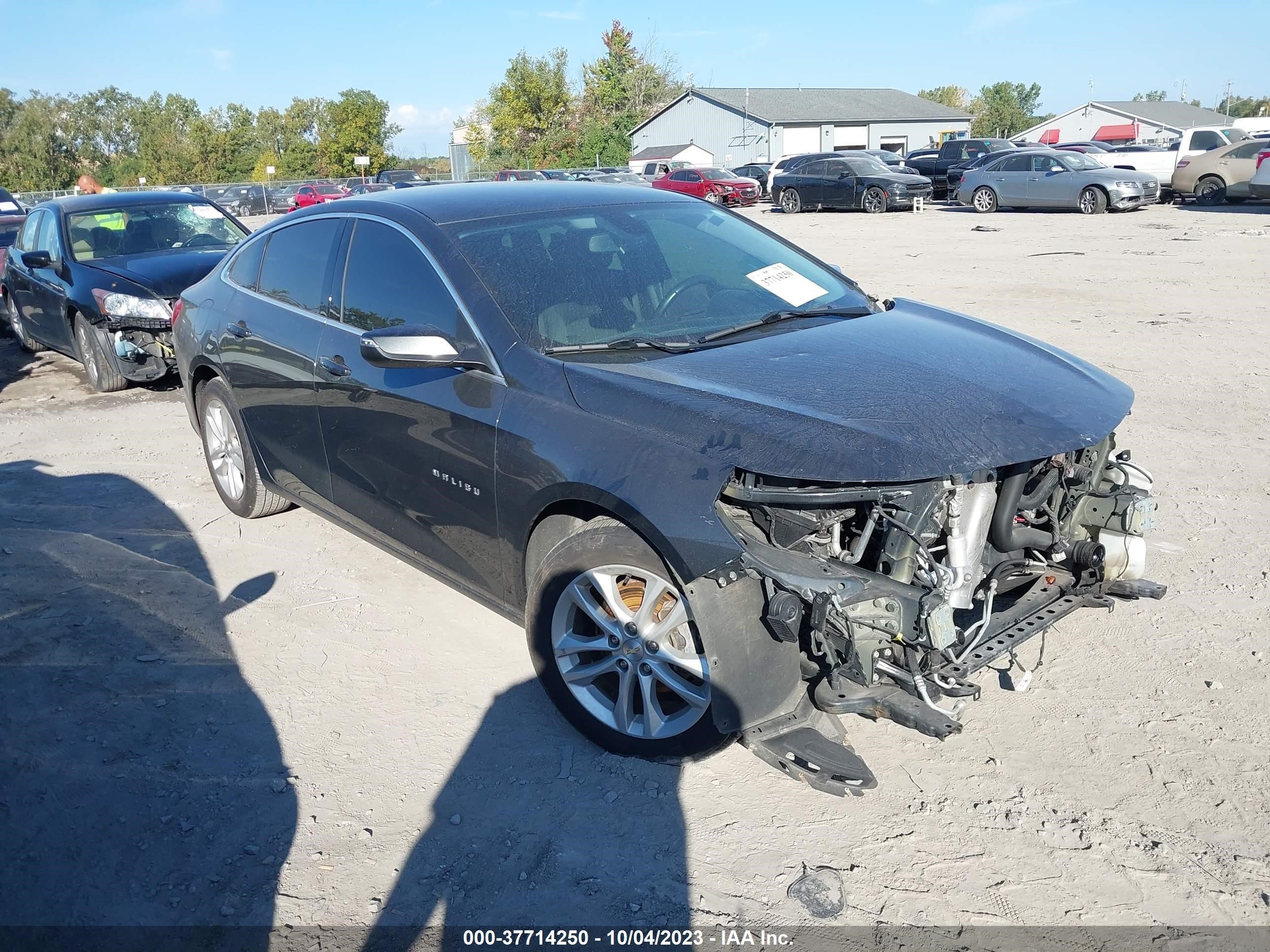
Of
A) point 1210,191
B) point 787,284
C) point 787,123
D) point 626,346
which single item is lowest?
point 626,346

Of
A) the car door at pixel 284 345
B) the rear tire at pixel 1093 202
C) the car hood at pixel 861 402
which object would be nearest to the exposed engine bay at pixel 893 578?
the car hood at pixel 861 402

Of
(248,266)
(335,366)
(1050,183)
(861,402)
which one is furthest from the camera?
(1050,183)

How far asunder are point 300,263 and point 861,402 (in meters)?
2.96

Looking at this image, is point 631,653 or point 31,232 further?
point 31,232

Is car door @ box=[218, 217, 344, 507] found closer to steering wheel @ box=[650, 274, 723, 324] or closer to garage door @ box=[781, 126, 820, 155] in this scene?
steering wheel @ box=[650, 274, 723, 324]

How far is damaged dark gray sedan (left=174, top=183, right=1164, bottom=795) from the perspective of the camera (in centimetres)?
295

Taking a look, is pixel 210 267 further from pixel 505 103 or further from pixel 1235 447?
pixel 505 103

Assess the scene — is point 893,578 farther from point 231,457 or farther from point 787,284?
point 231,457

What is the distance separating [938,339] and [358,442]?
240 centimetres

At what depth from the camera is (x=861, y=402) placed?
123 inches

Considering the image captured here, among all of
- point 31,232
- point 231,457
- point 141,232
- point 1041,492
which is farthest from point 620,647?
point 31,232

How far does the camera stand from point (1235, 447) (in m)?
6.12

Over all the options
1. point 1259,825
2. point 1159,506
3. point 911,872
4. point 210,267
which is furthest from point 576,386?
point 210,267

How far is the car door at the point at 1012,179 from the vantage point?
2488 cm
